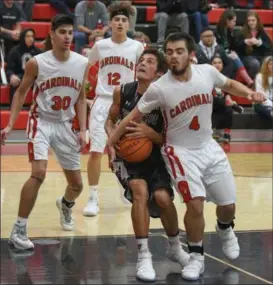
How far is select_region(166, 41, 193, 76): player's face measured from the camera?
566 cm

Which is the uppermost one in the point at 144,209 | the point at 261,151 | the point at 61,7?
the point at 61,7

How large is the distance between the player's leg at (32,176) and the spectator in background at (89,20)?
1.64 meters

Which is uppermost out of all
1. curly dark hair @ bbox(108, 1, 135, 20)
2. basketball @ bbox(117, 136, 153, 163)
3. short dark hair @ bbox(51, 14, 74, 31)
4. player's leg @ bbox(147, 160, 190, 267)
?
curly dark hair @ bbox(108, 1, 135, 20)

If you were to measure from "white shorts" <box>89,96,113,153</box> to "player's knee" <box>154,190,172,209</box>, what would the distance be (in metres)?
2.76

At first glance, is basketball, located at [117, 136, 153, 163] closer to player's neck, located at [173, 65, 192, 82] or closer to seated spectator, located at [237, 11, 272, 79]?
player's neck, located at [173, 65, 192, 82]

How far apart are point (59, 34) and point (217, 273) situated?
86.5 inches

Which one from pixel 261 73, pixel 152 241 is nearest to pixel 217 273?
pixel 152 241

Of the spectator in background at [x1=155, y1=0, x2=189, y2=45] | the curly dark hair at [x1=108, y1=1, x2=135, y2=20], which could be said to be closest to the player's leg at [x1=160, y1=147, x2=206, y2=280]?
the spectator in background at [x1=155, y1=0, x2=189, y2=45]

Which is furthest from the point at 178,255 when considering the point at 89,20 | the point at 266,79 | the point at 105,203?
the point at 89,20

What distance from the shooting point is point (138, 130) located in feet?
19.7

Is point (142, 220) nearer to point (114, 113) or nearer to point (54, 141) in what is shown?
point (114, 113)

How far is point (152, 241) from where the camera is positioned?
7879 millimetres

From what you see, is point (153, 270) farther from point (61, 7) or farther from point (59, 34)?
point (61, 7)

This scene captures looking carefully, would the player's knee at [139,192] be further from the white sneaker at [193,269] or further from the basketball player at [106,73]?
the basketball player at [106,73]
